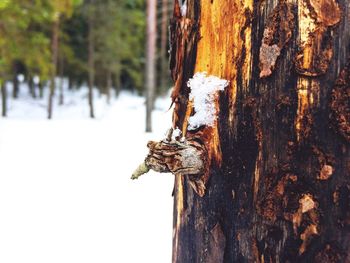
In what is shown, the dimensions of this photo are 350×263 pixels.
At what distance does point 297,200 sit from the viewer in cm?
110

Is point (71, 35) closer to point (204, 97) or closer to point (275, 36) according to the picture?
point (204, 97)

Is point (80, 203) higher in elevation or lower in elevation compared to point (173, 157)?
lower

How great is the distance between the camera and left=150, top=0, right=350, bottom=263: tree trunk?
1.06 meters

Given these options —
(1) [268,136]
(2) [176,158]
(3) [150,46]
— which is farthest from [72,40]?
(1) [268,136]

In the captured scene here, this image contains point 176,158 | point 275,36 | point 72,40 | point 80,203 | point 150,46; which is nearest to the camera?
point 275,36

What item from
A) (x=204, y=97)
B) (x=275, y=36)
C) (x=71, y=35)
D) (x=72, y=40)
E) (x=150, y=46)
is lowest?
(x=204, y=97)

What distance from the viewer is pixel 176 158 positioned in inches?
48.6

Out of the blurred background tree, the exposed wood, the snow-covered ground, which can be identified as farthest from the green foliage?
the exposed wood

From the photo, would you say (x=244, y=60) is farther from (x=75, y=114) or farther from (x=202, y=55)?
(x=75, y=114)

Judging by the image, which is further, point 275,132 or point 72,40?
point 72,40

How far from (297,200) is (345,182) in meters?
0.14

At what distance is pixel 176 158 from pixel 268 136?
1.01 ft

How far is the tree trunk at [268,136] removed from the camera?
1057 mm

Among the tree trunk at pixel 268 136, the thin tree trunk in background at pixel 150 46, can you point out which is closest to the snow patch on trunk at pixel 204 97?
the tree trunk at pixel 268 136
